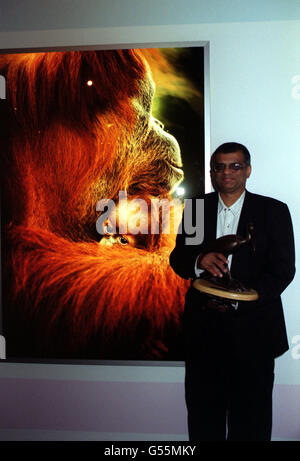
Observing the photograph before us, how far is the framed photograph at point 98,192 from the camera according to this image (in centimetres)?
180

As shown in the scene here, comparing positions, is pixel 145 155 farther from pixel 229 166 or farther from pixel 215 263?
pixel 215 263

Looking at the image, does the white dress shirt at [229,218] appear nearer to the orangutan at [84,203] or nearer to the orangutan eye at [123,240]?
the orangutan at [84,203]

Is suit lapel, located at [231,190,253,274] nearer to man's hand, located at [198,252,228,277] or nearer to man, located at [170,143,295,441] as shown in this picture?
man, located at [170,143,295,441]

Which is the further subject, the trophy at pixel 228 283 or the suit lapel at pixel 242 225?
the suit lapel at pixel 242 225

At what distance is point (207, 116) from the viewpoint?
1782 mm

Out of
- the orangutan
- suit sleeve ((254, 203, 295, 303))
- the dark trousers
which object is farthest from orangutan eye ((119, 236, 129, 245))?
suit sleeve ((254, 203, 295, 303))

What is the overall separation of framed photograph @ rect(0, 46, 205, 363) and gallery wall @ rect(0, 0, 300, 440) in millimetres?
101

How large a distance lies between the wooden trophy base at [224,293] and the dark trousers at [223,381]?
0.20 m

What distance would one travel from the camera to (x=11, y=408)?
1991mm

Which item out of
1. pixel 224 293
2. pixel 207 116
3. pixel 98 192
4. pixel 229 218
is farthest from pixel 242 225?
pixel 98 192

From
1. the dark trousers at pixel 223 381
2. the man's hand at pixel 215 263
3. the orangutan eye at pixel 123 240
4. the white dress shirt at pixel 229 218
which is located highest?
the white dress shirt at pixel 229 218

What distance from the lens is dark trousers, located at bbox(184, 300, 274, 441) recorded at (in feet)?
4.72

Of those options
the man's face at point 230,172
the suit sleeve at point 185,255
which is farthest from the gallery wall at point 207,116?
the suit sleeve at point 185,255
